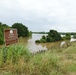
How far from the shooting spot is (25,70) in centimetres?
774

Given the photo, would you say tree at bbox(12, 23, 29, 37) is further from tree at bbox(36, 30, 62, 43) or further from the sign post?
the sign post

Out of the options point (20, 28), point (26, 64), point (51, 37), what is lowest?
point (51, 37)

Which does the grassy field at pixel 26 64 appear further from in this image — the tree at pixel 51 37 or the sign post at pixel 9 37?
the tree at pixel 51 37

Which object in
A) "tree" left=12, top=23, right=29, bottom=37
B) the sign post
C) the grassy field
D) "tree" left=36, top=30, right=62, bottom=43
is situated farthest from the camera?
"tree" left=12, top=23, right=29, bottom=37

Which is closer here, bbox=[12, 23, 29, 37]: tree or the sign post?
the sign post

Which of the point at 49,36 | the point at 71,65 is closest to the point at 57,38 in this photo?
the point at 49,36

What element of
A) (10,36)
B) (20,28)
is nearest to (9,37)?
(10,36)

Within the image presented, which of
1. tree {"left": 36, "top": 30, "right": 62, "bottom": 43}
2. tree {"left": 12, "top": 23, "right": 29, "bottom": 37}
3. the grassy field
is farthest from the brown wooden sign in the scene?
tree {"left": 12, "top": 23, "right": 29, "bottom": 37}

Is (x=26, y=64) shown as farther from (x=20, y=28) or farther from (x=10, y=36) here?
(x=20, y=28)

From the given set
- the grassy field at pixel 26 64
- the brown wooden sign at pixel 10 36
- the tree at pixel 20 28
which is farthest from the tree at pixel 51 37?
the grassy field at pixel 26 64

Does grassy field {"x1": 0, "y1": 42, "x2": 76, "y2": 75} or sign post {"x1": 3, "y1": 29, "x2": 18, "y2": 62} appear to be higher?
sign post {"x1": 3, "y1": 29, "x2": 18, "y2": 62}

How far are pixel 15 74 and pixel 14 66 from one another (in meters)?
0.52

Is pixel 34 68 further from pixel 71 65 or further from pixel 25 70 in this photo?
pixel 71 65

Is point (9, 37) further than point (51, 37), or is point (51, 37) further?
point (51, 37)
